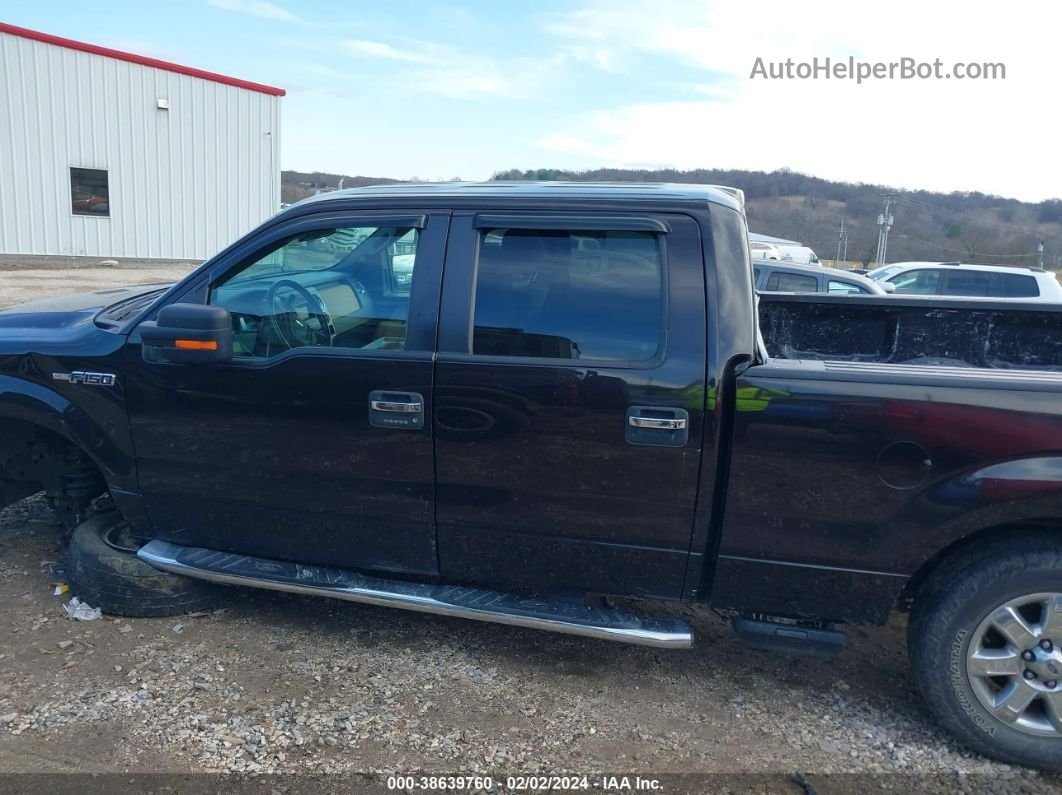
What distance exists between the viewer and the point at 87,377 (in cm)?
345

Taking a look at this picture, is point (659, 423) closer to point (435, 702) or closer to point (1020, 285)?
point (435, 702)

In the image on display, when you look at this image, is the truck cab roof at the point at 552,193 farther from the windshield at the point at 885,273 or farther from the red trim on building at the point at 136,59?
the red trim on building at the point at 136,59

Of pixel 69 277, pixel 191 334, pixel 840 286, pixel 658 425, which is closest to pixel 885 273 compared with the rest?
pixel 840 286

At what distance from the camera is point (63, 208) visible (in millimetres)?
19406

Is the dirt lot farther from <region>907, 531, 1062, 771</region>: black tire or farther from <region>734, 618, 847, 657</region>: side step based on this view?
<region>734, 618, 847, 657</region>: side step

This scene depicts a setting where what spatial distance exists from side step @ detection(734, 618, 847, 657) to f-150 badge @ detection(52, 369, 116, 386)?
2792mm

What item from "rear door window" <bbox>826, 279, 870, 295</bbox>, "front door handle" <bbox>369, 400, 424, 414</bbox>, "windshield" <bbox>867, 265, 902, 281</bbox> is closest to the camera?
"front door handle" <bbox>369, 400, 424, 414</bbox>

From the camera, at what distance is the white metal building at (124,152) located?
1833 cm

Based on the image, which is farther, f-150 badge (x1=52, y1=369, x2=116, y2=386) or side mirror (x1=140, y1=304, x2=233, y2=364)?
f-150 badge (x1=52, y1=369, x2=116, y2=386)

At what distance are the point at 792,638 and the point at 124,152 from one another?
847 inches

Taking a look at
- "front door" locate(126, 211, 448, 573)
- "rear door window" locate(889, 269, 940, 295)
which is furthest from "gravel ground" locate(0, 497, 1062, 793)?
"rear door window" locate(889, 269, 940, 295)

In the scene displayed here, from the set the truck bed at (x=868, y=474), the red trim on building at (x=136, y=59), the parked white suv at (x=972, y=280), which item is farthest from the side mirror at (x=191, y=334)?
the red trim on building at (x=136, y=59)

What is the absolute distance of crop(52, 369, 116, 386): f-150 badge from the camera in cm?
342

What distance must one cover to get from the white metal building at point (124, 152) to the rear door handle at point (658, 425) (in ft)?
66.6
